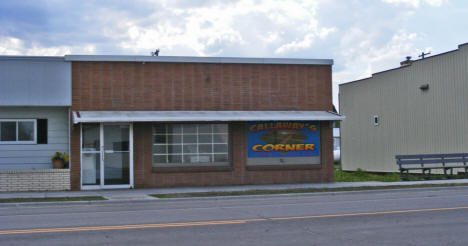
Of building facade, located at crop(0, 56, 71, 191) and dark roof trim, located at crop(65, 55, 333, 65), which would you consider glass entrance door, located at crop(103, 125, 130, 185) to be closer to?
building facade, located at crop(0, 56, 71, 191)

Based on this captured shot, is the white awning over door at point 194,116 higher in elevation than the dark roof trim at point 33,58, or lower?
lower

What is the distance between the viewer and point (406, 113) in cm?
2908

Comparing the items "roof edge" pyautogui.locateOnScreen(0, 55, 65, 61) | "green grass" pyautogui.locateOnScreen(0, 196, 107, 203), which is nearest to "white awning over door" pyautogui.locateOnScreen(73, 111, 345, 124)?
"roof edge" pyautogui.locateOnScreen(0, 55, 65, 61)

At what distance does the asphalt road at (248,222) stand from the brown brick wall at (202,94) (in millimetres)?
4108

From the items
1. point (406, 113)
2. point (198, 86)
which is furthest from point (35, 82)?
point (406, 113)

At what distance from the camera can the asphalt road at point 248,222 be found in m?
9.27

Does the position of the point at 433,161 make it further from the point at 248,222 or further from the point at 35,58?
the point at 35,58

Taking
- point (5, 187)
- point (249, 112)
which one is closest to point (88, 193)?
point (5, 187)

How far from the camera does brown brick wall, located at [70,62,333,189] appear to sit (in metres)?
19.9

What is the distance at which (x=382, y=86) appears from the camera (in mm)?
31031

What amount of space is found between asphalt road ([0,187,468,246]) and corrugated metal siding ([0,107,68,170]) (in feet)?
15.6

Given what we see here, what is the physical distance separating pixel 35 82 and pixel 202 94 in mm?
5778

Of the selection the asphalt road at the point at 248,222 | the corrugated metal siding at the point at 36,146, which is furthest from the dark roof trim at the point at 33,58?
the asphalt road at the point at 248,222

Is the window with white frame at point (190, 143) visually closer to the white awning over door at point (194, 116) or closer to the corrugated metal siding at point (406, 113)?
the white awning over door at point (194, 116)
